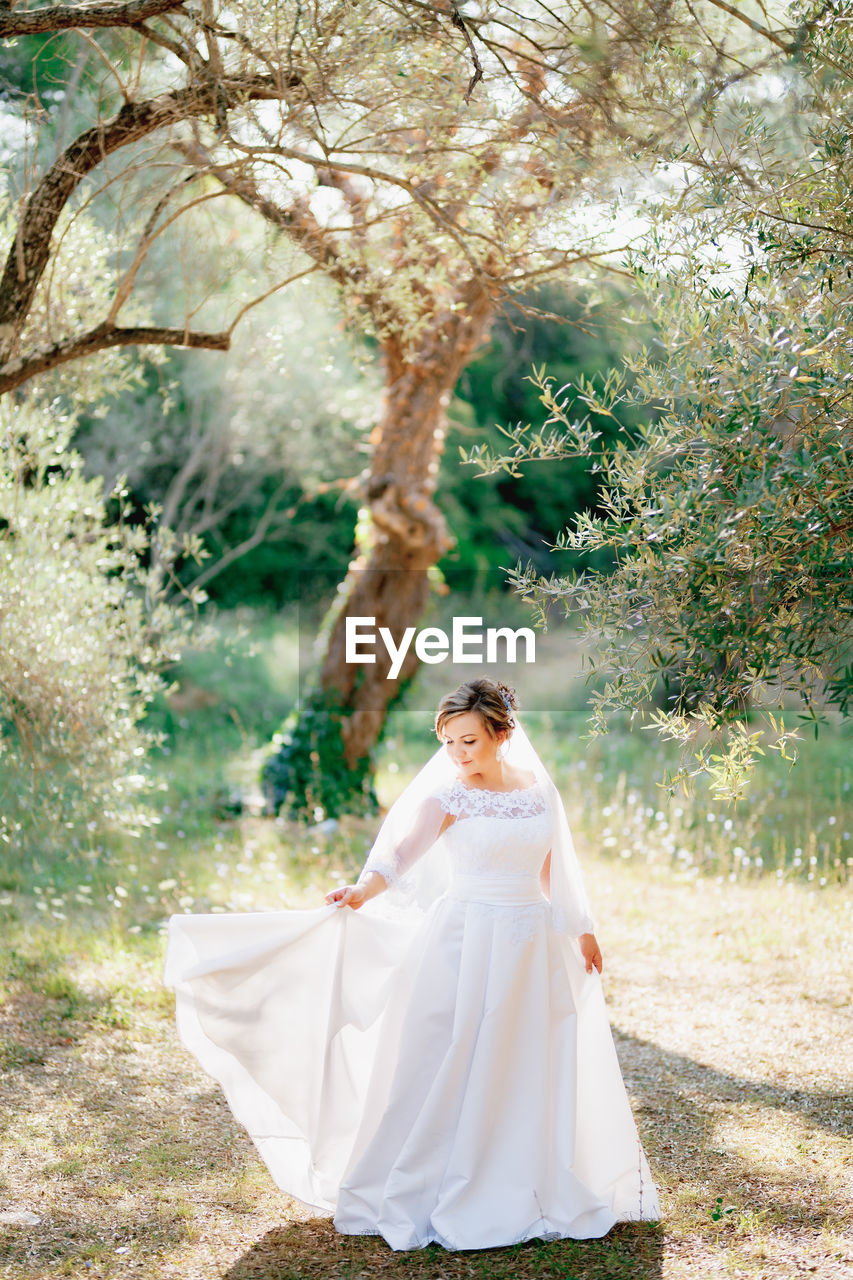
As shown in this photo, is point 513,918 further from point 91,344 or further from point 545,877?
point 91,344

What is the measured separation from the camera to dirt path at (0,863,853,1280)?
3588 mm

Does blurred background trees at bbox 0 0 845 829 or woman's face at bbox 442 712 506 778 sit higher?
blurred background trees at bbox 0 0 845 829

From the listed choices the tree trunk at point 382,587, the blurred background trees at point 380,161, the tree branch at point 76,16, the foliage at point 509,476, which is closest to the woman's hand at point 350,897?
the blurred background trees at point 380,161

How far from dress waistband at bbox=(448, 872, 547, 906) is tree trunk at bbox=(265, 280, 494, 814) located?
559 cm

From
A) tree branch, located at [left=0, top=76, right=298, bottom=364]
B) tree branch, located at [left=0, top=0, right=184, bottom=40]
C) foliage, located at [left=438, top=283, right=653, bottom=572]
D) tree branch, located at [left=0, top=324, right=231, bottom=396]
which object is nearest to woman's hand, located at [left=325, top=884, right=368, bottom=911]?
tree branch, located at [left=0, top=324, right=231, bottom=396]

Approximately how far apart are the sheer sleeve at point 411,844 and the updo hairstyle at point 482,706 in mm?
252

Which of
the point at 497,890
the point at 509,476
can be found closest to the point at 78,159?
the point at 497,890

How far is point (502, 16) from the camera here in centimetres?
461

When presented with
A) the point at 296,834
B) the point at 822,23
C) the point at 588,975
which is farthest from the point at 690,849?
the point at 822,23

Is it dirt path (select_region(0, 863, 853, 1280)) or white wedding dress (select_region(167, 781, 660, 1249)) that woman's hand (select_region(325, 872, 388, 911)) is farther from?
dirt path (select_region(0, 863, 853, 1280))

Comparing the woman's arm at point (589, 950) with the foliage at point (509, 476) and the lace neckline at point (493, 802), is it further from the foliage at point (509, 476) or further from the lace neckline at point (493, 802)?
the foliage at point (509, 476)

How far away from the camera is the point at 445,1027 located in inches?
146

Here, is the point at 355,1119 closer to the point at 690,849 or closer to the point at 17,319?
the point at 17,319

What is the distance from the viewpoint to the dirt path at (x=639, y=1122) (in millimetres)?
3588
